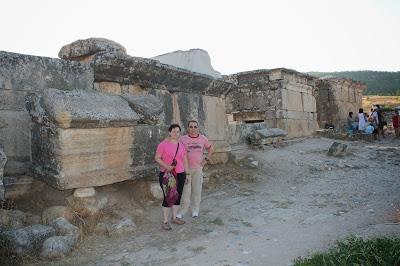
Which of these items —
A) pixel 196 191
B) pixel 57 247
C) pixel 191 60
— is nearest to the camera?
pixel 57 247

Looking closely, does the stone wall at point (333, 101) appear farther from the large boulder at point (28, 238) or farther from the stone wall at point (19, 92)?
the large boulder at point (28, 238)

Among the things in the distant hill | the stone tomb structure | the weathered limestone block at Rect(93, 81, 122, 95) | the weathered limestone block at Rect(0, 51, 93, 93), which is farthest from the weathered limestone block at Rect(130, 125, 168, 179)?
the distant hill

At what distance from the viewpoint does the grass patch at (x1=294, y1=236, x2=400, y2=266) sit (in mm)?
2662

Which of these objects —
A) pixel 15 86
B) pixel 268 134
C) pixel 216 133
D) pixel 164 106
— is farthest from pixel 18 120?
pixel 268 134

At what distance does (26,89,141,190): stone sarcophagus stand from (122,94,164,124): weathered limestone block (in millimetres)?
264

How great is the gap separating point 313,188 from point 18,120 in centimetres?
493

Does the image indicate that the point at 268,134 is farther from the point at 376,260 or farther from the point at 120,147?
the point at 376,260

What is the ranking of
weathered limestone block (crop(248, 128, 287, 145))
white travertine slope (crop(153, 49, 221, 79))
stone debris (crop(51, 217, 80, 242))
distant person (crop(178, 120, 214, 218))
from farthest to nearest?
weathered limestone block (crop(248, 128, 287, 145))
white travertine slope (crop(153, 49, 221, 79))
distant person (crop(178, 120, 214, 218))
stone debris (crop(51, 217, 80, 242))

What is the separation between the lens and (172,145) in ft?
15.0

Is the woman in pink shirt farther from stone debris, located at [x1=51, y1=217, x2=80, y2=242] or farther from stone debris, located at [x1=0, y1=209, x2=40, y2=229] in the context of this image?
stone debris, located at [x1=0, y1=209, x2=40, y2=229]

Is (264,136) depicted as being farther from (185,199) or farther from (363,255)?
(363,255)

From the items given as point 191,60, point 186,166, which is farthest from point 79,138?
point 191,60

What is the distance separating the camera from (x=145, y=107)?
4957 millimetres

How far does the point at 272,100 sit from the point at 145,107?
7.26 meters
